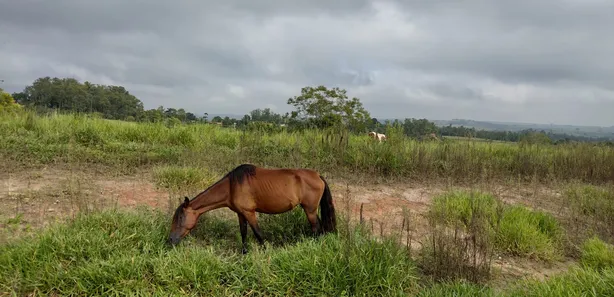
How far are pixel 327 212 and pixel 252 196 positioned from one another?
0.83 metres

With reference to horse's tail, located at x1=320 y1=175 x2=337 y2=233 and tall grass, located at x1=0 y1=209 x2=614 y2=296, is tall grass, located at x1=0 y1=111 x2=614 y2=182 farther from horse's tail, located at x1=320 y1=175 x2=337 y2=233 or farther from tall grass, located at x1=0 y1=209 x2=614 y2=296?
tall grass, located at x1=0 y1=209 x2=614 y2=296

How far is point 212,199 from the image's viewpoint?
365cm

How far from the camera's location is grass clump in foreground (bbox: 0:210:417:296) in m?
2.99

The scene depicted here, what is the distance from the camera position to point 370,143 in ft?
28.8

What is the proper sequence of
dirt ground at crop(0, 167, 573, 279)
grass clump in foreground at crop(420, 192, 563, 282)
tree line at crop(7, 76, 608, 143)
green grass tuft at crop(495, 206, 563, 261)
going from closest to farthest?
grass clump in foreground at crop(420, 192, 563, 282), dirt ground at crop(0, 167, 573, 279), green grass tuft at crop(495, 206, 563, 261), tree line at crop(7, 76, 608, 143)

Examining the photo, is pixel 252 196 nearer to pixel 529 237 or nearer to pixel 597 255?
pixel 529 237

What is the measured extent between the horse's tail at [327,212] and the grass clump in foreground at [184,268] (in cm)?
41

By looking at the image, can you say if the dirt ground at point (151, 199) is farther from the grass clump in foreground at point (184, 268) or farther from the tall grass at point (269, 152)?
the tall grass at point (269, 152)

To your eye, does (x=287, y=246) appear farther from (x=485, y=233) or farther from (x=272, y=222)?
(x=485, y=233)

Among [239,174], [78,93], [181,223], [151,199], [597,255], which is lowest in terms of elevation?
[597,255]

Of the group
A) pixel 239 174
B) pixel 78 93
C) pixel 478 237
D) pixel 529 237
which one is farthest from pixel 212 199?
pixel 78 93

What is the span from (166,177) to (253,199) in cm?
289

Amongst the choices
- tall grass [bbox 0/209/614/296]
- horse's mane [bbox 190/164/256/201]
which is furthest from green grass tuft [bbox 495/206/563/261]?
horse's mane [bbox 190/164/256/201]

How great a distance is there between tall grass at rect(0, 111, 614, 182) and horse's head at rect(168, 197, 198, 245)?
352 cm
